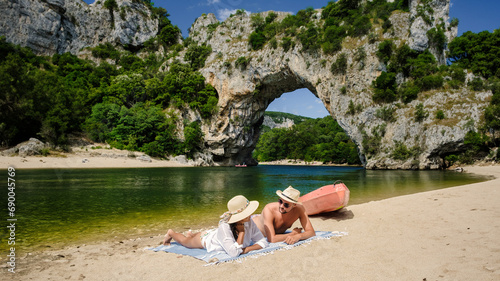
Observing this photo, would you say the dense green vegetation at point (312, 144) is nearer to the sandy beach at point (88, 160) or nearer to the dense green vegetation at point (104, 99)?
the dense green vegetation at point (104, 99)

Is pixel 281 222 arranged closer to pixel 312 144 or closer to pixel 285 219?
pixel 285 219

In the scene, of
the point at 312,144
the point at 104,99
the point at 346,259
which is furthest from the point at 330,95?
the point at 312,144

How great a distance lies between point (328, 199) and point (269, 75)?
3196 cm

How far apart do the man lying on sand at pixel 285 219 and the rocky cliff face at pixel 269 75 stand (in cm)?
2818

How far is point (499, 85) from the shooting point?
25.3 metres

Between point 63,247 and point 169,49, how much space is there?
186ft

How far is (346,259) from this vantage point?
10.5 ft

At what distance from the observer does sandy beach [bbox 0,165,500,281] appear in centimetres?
275

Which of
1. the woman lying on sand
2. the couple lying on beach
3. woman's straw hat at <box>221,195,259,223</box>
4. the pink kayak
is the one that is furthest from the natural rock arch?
woman's straw hat at <box>221,195,259,223</box>

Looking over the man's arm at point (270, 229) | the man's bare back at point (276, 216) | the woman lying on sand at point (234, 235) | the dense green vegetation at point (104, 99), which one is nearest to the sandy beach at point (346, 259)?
the woman lying on sand at point (234, 235)

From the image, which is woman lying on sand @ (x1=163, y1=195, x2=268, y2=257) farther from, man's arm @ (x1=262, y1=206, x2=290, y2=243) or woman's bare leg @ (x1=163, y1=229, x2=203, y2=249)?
man's arm @ (x1=262, y1=206, x2=290, y2=243)

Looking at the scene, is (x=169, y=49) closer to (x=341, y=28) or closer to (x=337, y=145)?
(x=341, y=28)

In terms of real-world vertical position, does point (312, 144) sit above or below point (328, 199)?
above

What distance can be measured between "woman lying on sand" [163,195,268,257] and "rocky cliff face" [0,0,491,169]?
2921 centimetres
